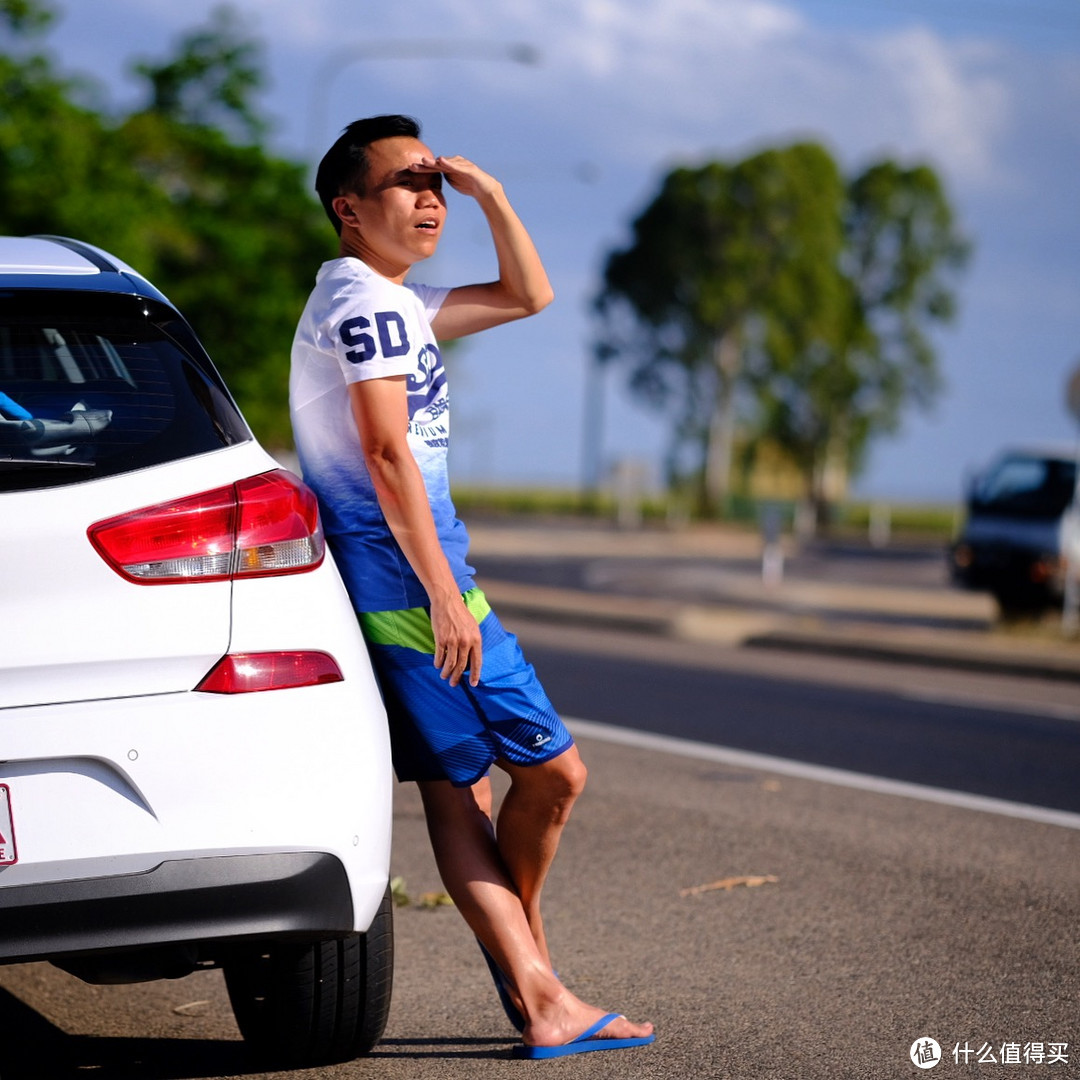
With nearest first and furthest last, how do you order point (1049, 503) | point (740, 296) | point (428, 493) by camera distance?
point (428, 493)
point (1049, 503)
point (740, 296)

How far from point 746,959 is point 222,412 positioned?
A: 2273mm

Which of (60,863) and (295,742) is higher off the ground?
(295,742)

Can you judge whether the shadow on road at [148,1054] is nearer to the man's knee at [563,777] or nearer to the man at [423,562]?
the man at [423,562]

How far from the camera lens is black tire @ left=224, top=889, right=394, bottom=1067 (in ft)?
11.1

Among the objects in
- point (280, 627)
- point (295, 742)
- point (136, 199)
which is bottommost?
point (295, 742)

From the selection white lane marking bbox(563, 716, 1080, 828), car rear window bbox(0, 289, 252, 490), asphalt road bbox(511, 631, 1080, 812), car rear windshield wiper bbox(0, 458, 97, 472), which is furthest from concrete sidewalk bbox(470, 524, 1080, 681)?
car rear windshield wiper bbox(0, 458, 97, 472)

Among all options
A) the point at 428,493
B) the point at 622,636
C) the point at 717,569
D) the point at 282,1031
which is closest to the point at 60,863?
the point at 282,1031

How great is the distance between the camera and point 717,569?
2919 cm

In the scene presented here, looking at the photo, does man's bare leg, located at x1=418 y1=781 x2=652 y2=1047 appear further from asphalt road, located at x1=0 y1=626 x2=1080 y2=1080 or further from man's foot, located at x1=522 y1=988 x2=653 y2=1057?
asphalt road, located at x1=0 y1=626 x2=1080 y2=1080

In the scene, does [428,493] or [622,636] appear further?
[622,636]

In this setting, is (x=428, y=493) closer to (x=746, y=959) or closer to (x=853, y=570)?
(x=746, y=959)

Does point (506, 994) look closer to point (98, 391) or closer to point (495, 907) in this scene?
point (495, 907)

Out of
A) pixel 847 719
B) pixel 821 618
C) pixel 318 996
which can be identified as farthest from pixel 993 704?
pixel 318 996

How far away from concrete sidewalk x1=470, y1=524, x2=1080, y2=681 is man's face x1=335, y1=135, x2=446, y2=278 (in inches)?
442
